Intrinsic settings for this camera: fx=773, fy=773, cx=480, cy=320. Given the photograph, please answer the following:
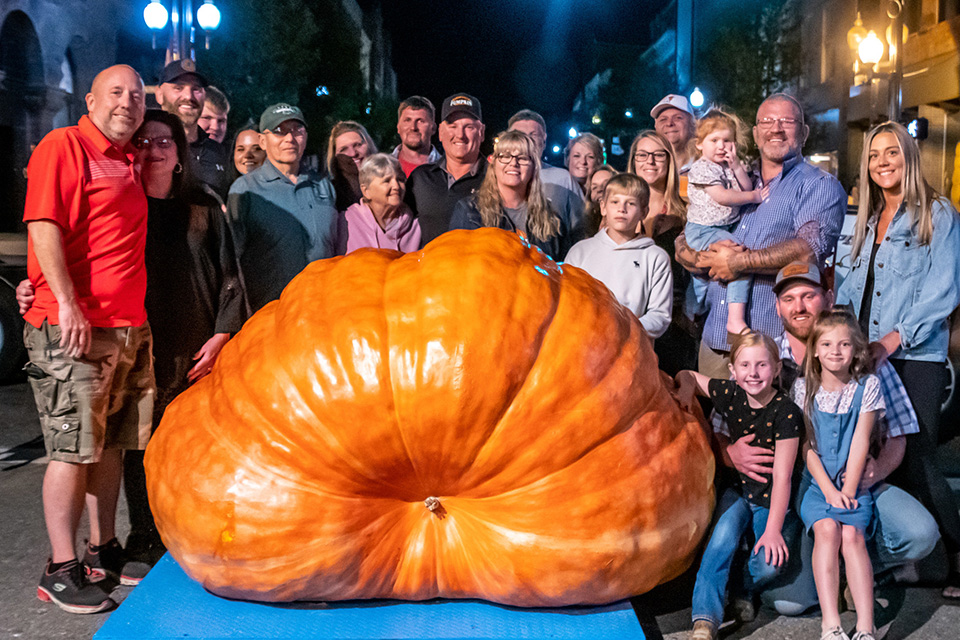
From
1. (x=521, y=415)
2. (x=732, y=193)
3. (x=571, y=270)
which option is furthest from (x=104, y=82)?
(x=732, y=193)

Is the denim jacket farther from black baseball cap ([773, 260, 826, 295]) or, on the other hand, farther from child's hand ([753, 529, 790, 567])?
child's hand ([753, 529, 790, 567])

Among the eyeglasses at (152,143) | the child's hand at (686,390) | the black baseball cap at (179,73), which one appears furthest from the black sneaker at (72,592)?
the black baseball cap at (179,73)

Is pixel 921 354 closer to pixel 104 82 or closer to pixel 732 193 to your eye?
pixel 732 193

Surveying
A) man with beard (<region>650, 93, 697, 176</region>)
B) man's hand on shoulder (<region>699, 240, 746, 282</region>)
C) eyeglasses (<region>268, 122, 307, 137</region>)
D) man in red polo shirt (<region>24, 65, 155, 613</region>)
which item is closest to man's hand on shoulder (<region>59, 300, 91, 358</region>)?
man in red polo shirt (<region>24, 65, 155, 613</region>)

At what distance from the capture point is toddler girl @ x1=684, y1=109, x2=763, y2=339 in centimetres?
371

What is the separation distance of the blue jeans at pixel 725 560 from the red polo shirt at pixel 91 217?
2466 millimetres

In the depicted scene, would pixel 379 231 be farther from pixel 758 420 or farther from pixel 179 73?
pixel 758 420

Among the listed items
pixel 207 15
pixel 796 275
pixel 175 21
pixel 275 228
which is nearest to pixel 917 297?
pixel 796 275

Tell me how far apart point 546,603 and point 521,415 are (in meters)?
0.59

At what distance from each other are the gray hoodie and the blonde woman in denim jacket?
89 cm

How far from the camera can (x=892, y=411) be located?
3158 millimetres

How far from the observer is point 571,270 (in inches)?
104

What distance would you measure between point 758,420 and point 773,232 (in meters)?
1.17

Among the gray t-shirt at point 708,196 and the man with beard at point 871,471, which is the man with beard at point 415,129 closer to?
the gray t-shirt at point 708,196
